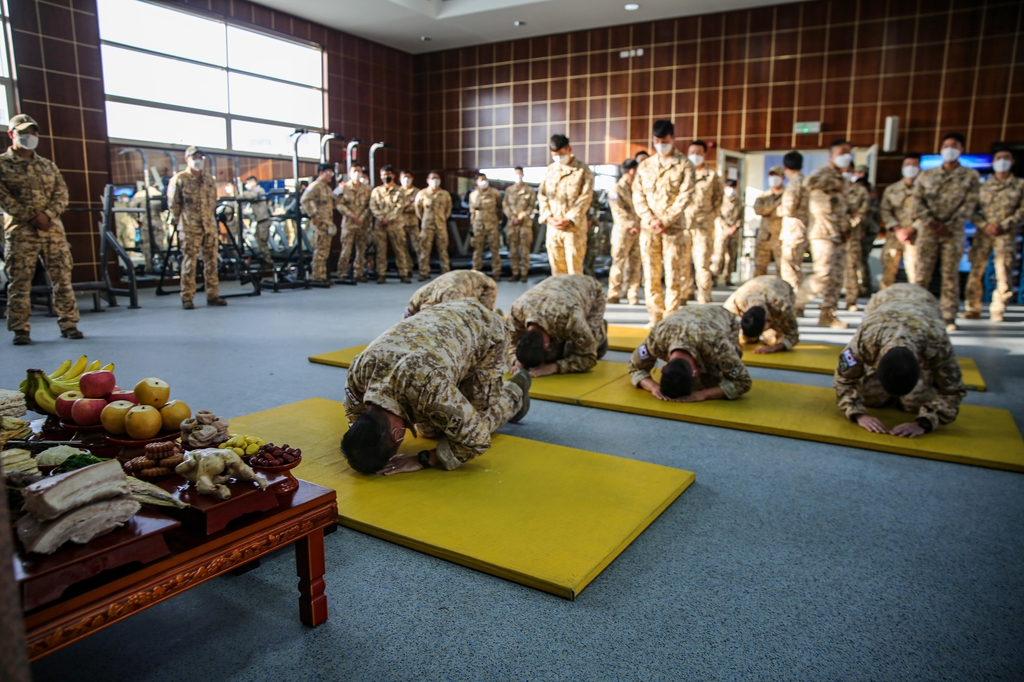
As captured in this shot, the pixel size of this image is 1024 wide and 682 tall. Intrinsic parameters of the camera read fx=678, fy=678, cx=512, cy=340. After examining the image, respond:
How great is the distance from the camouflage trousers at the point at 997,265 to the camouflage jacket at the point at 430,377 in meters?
6.96

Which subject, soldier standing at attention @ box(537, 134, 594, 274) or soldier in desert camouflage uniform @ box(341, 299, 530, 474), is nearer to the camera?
soldier in desert camouflage uniform @ box(341, 299, 530, 474)

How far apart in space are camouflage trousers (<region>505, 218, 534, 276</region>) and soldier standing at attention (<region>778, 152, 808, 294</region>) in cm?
548

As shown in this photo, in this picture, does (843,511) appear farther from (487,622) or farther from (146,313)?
(146,313)

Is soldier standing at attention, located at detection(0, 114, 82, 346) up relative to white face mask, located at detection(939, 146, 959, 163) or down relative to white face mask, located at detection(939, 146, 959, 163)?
down

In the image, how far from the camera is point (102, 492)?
4.74ft

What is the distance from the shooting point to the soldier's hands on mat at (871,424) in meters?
3.53

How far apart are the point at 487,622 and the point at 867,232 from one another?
970cm

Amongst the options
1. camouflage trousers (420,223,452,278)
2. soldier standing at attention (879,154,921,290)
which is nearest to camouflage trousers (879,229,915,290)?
soldier standing at attention (879,154,921,290)

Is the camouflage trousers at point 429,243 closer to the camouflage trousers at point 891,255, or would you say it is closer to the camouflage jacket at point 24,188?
the camouflage jacket at point 24,188

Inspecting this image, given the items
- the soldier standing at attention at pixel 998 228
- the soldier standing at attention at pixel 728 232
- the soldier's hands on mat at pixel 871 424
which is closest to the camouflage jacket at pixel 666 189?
the soldier standing at attention at pixel 998 228

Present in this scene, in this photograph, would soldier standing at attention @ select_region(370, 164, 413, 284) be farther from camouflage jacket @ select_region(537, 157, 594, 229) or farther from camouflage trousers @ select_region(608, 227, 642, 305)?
camouflage jacket @ select_region(537, 157, 594, 229)

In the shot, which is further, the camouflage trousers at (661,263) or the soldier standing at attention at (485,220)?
the soldier standing at attention at (485,220)

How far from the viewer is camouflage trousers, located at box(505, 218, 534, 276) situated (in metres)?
12.2

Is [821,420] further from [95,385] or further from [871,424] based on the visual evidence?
[95,385]
